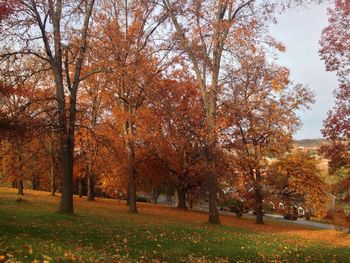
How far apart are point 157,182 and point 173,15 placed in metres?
20.8

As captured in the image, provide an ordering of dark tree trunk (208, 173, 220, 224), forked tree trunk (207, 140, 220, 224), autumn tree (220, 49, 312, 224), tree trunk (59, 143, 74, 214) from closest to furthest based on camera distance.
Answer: tree trunk (59, 143, 74, 214) < forked tree trunk (207, 140, 220, 224) < dark tree trunk (208, 173, 220, 224) < autumn tree (220, 49, 312, 224)

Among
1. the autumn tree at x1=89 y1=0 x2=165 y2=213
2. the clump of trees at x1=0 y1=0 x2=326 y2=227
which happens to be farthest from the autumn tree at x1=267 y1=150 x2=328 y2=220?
the autumn tree at x1=89 y1=0 x2=165 y2=213

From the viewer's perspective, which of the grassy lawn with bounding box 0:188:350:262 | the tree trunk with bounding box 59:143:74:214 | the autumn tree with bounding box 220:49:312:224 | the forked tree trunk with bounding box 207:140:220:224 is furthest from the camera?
the autumn tree with bounding box 220:49:312:224

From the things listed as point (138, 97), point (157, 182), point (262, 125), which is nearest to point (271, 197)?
point (262, 125)

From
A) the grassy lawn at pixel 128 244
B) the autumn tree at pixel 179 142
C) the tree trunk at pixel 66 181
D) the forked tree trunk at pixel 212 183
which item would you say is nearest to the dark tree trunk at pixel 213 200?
the forked tree trunk at pixel 212 183

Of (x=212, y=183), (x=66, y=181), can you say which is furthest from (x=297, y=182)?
(x=66, y=181)

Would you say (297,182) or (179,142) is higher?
(179,142)

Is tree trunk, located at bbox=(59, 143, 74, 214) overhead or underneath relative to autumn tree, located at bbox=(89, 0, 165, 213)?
underneath

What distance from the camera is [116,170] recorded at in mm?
32375

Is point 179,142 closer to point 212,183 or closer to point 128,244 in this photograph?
point 212,183

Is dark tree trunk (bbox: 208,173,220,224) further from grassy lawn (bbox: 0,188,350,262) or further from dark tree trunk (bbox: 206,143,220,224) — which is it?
grassy lawn (bbox: 0,188,350,262)

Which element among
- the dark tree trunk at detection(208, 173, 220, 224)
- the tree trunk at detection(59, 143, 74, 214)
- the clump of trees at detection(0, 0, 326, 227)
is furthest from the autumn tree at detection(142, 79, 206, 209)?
the tree trunk at detection(59, 143, 74, 214)

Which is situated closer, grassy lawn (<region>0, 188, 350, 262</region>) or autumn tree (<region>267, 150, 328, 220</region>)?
grassy lawn (<region>0, 188, 350, 262</region>)

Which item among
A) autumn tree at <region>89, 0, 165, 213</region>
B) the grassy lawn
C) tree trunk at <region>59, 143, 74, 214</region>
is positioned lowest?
the grassy lawn
